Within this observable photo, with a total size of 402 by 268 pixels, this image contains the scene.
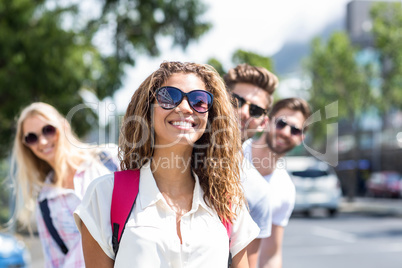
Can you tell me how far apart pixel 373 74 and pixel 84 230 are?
2833cm

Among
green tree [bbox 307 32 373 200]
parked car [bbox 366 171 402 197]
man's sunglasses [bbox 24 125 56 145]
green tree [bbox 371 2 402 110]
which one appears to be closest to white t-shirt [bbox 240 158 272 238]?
man's sunglasses [bbox 24 125 56 145]

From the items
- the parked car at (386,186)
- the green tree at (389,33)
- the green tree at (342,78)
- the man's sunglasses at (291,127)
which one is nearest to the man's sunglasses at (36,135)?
the man's sunglasses at (291,127)

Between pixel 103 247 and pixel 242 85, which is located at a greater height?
pixel 242 85

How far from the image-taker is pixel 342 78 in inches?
1133

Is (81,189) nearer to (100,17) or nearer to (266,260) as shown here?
(266,260)

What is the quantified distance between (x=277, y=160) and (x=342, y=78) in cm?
2726

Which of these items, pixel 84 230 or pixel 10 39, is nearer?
pixel 84 230

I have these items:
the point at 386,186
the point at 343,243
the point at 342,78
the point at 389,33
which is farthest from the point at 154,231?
the point at 386,186

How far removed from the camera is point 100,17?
439 inches

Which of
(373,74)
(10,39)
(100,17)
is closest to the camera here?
(10,39)

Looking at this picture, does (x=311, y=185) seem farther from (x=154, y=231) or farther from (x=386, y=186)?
(x=154, y=231)

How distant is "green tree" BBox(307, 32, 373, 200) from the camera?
28016 mm

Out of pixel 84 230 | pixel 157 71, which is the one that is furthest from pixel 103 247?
pixel 157 71

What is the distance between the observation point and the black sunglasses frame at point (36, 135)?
9.09 ft
